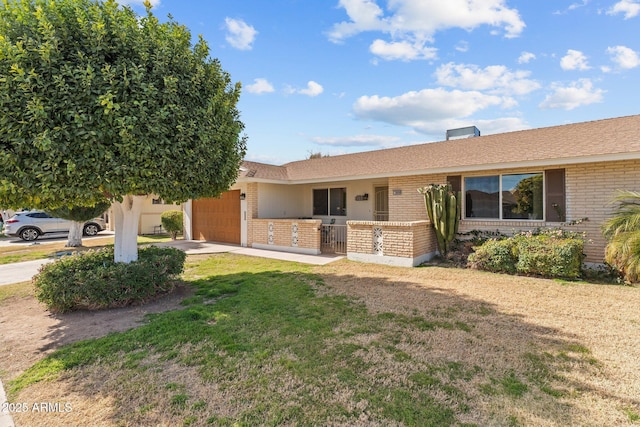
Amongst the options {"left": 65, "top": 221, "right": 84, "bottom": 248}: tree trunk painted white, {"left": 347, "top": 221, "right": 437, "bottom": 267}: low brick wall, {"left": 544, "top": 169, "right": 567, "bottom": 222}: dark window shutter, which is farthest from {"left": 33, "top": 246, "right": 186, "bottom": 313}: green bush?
{"left": 544, "top": 169, "right": 567, "bottom": 222}: dark window shutter

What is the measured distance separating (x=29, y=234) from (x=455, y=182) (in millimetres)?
21016

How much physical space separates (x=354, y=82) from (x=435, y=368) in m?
12.9

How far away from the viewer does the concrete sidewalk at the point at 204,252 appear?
8.07 metres

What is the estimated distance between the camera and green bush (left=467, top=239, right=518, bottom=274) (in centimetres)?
784

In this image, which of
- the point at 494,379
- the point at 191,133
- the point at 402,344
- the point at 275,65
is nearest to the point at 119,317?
the point at 191,133

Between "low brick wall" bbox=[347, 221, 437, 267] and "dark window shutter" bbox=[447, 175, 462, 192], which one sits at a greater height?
"dark window shutter" bbox=[447, 175, 462, 192]

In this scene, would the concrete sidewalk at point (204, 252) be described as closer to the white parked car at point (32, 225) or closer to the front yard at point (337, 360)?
the front yard at point (337, 360)

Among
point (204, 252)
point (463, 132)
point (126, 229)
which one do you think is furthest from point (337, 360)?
point (463, 132)

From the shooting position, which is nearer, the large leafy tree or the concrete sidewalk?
the large leafy tree

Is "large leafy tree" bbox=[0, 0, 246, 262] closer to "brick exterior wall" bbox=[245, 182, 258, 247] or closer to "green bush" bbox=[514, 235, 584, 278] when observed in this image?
"brick exterior wall" bbox=[245, 182, 258, 247]

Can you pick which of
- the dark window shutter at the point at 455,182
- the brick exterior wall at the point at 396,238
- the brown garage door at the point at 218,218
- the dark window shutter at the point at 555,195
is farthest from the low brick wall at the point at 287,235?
the dark window shutter at the point at 555,195

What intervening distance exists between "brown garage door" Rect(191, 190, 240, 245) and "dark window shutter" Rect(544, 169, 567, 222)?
36.2 feet

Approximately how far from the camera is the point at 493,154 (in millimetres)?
9539

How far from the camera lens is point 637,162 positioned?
747 cm
